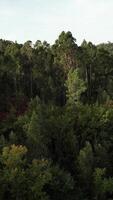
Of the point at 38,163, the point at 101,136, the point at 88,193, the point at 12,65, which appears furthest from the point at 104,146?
the point at 12,65

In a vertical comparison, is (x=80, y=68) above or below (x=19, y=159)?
above

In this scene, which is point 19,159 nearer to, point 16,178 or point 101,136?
point 16,178

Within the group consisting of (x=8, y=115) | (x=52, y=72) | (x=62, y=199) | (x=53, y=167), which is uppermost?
(x=52, y=72)

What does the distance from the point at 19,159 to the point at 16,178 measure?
2.43 metres

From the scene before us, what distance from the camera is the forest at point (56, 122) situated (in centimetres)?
6194

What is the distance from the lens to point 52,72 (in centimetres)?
10306

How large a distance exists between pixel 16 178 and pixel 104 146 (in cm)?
1835

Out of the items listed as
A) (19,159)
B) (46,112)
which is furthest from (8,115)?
(19,159)

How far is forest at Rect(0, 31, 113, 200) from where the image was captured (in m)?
61.9

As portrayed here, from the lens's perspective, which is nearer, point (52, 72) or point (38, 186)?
point (38, 186)

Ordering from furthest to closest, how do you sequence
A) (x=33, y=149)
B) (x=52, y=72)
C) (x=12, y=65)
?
(x=52, y=72) → (x=12, y=65) → (x=33, y=149)

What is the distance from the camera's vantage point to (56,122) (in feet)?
241

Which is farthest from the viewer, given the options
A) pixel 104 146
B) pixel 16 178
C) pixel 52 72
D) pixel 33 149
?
pixel 52 72

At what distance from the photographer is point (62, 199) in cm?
6525
